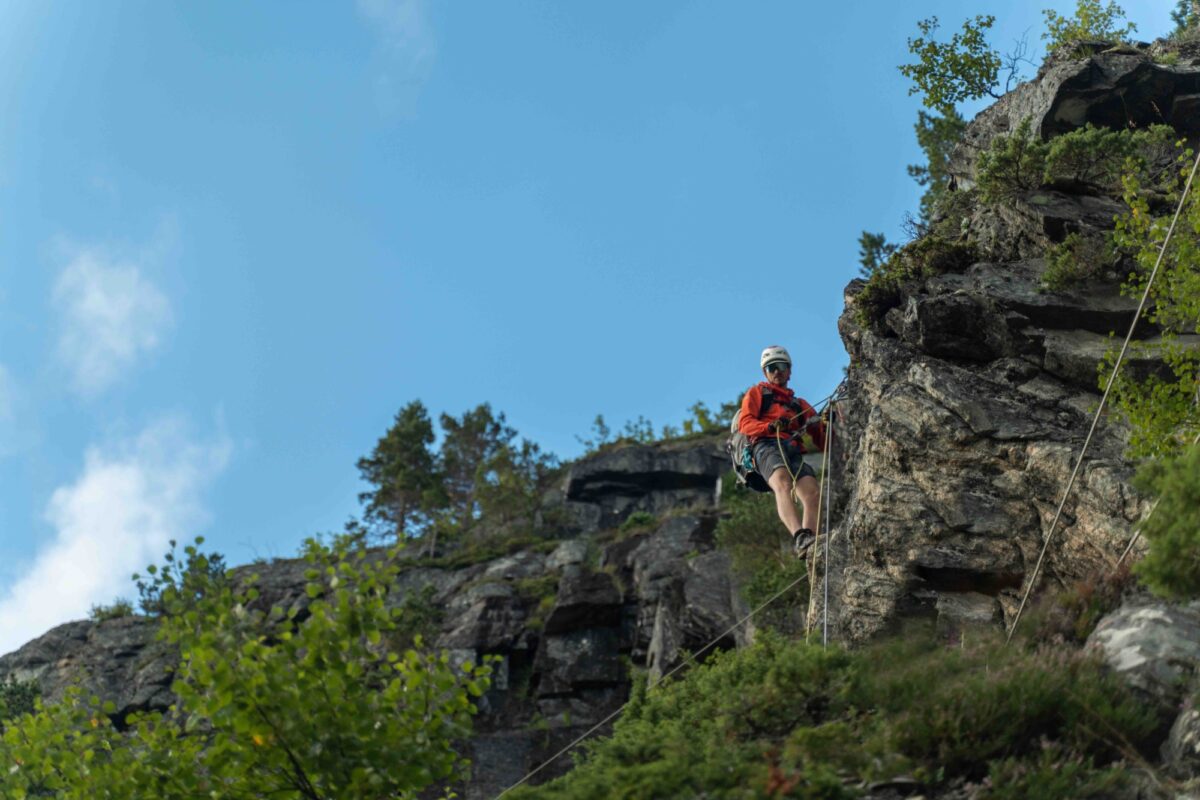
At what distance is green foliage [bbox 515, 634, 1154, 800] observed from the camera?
25.1ft

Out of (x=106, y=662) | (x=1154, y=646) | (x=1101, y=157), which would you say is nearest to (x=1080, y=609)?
(x=1154, y=646)

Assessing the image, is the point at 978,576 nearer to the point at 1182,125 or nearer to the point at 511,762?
the point at 1182,125

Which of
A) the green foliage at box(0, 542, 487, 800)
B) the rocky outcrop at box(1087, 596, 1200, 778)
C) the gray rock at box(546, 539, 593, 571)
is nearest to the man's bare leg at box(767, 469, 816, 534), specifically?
the rocky outcrop at box(1087, 596, 1200, 778)

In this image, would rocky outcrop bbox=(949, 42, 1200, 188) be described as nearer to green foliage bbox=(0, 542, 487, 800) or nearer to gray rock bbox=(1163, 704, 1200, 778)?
gray rock bbox=(1163, 704, 1200, 778)

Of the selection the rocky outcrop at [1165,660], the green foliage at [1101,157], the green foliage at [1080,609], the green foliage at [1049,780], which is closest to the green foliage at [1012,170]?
the green foliage at [1101,157]

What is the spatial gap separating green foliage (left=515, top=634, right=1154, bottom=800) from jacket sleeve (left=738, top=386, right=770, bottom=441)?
18.8 ft

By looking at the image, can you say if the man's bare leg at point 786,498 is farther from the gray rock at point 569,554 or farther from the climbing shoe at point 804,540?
the gray rock at point 569,554

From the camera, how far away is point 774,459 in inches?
618

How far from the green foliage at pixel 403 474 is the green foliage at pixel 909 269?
29260 millimetres

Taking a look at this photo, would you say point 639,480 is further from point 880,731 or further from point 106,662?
point 880,731

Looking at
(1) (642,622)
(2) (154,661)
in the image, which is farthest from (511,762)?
(2) (154,661)

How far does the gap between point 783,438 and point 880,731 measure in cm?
734

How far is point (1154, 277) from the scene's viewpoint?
12.7 metres

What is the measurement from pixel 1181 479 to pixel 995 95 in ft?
50.8
